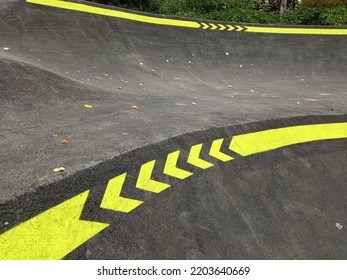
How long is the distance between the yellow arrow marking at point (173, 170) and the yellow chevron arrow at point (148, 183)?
7.4 inches

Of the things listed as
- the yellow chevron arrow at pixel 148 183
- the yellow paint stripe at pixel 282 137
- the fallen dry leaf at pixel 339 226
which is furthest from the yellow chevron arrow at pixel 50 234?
the fallen dry leaf at pixel 339 226

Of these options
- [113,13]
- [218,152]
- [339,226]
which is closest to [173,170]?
[218,152]

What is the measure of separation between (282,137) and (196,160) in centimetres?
175

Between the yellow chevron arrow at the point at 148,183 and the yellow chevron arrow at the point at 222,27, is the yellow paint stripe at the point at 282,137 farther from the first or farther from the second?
the yellow chevron arrow at the point at 222,27

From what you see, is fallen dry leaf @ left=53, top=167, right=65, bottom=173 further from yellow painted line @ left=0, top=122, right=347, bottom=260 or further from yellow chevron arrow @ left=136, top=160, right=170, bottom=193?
yellow chevron arrow @ left=136, top=160, right=170, bottom=193

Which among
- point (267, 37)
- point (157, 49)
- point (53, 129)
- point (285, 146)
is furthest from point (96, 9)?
point (285, 146)

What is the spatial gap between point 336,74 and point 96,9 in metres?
9.67

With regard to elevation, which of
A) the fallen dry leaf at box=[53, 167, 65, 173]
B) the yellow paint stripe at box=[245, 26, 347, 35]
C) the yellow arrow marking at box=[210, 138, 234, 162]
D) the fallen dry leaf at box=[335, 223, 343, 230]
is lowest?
the fallen dry leaf at box=[335, 223, 343, 230]

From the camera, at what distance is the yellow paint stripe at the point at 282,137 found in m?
4.12

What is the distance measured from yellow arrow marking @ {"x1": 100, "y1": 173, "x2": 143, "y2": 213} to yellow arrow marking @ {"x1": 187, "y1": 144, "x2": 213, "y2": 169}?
974 millimetres

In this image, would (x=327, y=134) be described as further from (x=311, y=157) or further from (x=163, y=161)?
(x=163, y=161)

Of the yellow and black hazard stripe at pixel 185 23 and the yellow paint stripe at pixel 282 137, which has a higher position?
the yellow and black hazard stripe at pixel 185 23

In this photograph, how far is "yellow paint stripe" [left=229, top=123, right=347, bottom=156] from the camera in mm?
4117

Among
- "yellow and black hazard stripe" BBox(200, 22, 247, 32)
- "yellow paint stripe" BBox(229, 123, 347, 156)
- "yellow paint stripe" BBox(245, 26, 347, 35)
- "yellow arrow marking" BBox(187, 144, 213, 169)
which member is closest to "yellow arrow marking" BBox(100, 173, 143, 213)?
"yellow arrow marking" BBox(187, 144, 213, 169)
